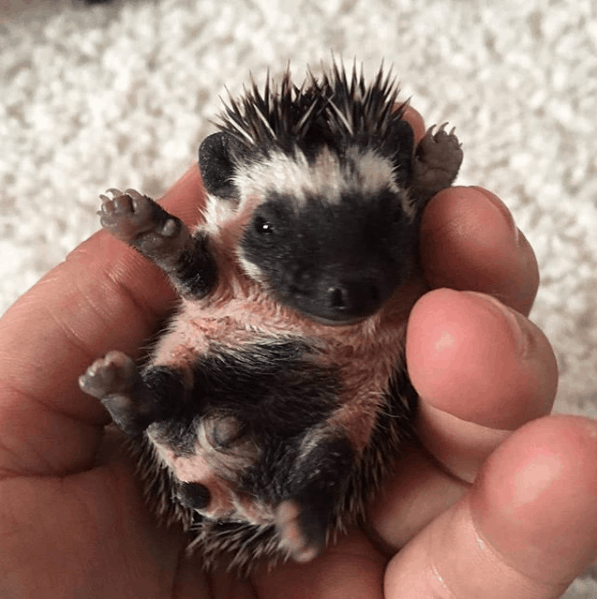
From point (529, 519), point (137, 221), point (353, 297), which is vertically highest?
point (137, 221)

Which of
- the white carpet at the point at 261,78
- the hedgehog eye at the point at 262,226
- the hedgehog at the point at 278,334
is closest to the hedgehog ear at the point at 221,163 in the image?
the hedgehog at the point at 278,334

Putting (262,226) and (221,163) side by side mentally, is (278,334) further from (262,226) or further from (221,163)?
(221,163)

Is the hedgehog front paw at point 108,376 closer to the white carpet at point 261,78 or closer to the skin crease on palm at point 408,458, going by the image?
the skin crease on palm at point 408,458

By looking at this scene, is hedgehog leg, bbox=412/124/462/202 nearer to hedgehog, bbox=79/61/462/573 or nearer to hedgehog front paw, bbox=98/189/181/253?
hedgehog, bbox=79/61/462/573

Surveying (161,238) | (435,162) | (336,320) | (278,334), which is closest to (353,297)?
(336,320)

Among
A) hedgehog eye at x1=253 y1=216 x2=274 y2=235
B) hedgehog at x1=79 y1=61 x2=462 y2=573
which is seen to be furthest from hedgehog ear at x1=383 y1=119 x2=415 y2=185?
hedgehog eye at x1=253 y1=216 x2=274 y2=235

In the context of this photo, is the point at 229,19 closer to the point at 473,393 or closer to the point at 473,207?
the point at 473,207
